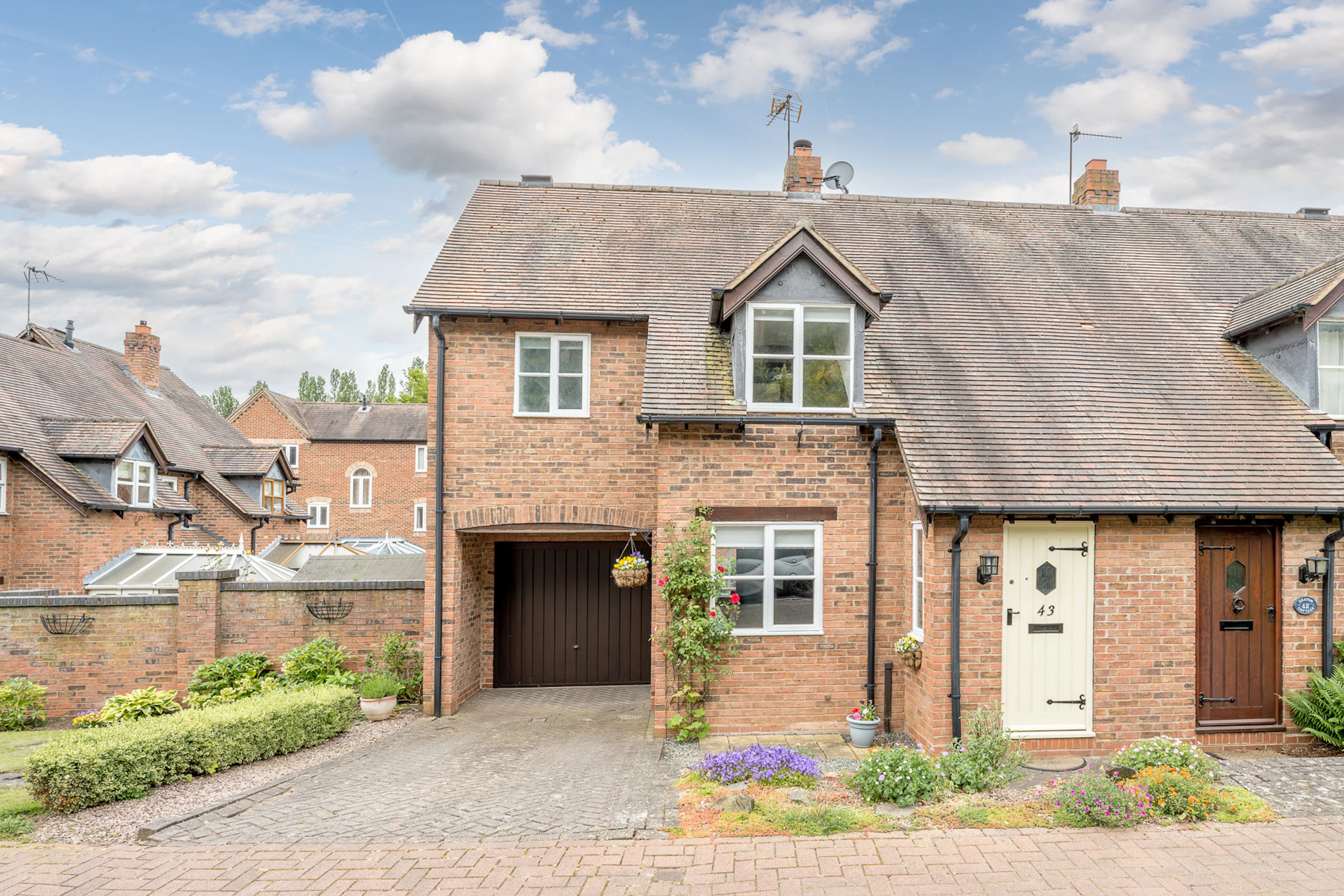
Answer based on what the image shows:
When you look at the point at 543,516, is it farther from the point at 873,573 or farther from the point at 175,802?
the point at 175,802

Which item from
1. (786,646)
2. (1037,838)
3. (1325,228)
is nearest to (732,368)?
(786,646)

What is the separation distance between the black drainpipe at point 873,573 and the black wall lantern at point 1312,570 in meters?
4.97

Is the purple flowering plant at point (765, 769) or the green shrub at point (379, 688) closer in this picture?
the purple flowering plant at point (765, 769)

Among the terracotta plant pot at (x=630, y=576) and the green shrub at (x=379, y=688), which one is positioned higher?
the terracotta plant pot at (x=630, y=576)

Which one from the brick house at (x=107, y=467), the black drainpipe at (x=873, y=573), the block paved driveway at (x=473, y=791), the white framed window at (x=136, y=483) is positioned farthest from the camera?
the white framed window at (x=136, y=483)

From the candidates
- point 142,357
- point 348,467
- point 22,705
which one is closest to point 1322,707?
point 22,705

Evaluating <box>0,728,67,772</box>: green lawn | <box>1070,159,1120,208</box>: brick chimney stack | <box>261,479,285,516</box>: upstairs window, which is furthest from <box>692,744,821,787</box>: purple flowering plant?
<box>261,479,285,516</box>: upstairs window

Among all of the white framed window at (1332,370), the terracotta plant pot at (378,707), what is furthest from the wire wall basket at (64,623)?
the white framed window at (1332,370)

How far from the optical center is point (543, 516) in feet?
34.5

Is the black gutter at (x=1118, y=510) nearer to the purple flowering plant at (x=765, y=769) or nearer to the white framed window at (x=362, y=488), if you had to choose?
the purple flowering plant at (x=765, y=769)

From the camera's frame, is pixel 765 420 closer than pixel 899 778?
No

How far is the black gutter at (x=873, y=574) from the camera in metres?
9.34

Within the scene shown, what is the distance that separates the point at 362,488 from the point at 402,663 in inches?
1059

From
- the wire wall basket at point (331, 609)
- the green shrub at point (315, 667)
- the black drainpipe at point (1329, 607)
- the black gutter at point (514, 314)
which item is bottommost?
the green shrub at point (315, 667)
